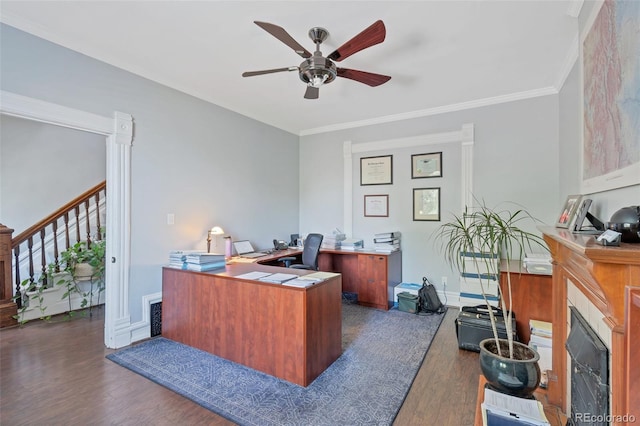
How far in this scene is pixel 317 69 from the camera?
211cm

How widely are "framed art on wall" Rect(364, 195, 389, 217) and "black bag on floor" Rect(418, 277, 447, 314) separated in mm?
1231

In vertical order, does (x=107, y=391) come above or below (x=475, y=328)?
below

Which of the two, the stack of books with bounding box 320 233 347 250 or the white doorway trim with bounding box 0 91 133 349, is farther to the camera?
the stack of books with bounding box 320 233 347 250

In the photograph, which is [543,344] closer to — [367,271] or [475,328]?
[475,328]

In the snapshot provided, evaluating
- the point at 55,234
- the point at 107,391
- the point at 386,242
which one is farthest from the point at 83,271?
the point at 386,242

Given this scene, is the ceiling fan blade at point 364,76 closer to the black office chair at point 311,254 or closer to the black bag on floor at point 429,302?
the black office chair at point 311,254

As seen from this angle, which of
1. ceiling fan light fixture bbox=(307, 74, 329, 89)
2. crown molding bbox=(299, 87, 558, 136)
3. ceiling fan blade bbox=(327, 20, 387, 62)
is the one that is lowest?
ceiling fan light fixture bbox=(307, 74, 329, 89)

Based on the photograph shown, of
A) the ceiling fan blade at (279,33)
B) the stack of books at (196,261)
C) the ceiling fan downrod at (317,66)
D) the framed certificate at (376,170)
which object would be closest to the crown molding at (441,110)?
the framed certificate at (376,170)

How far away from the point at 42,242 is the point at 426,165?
5242 millimetres

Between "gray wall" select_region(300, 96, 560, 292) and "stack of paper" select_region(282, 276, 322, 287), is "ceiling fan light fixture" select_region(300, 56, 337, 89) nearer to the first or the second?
"stack of paper" select_region(282, 276, 322, 287)

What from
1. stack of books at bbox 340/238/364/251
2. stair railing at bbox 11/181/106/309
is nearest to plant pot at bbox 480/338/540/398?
stack of books at bbox 340/238/364/251

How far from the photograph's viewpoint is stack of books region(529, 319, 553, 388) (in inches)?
84.0

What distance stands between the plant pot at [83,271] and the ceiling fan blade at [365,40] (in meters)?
3.92

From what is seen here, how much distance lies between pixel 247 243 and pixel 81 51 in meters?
2.58
